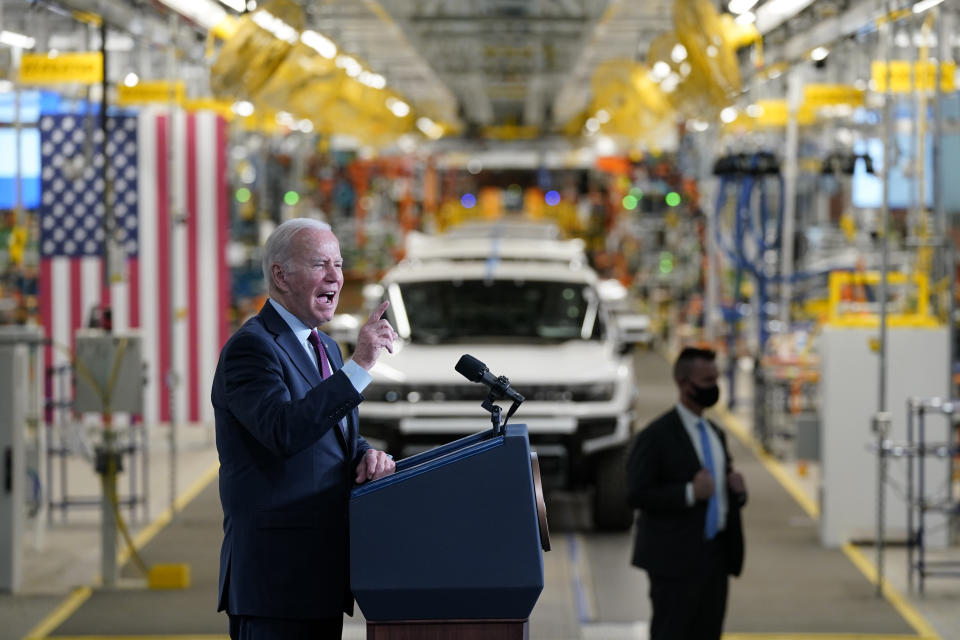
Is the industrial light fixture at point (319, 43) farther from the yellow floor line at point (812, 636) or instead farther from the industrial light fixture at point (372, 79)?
the yellow floor line at point (812, 636)

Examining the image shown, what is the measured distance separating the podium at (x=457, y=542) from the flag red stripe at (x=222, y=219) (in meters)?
10.2

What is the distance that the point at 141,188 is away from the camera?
12.9 metres

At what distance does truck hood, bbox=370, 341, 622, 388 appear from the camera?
9.28 m

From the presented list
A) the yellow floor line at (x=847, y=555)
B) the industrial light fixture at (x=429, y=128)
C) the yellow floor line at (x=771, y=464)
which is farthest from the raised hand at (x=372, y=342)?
the industrial light fixture at (x=429, y=128)

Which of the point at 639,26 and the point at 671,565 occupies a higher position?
the point at 639,26

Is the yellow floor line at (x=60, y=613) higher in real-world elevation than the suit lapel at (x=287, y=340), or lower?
lower

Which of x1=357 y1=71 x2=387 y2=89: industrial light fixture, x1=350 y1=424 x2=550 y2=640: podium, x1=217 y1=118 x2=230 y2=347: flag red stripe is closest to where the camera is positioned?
x1=350 y1=424 x2=550 y2=640: podium

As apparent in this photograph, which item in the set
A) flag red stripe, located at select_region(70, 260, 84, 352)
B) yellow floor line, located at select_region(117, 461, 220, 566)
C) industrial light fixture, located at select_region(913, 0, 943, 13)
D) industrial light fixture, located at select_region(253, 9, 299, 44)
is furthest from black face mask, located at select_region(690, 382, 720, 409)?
flag red stripe, located at select_region(70, 260, 84, 352)

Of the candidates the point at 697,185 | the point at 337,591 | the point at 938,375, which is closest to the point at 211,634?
the point at 337,591

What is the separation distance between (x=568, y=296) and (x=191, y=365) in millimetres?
4150

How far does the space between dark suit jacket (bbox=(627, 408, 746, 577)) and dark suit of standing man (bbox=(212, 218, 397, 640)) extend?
6.93 ft

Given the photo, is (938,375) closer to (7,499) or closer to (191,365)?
(7,499)

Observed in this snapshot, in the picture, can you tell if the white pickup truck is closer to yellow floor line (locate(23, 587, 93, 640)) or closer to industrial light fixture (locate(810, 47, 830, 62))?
yellow floor line (locate(23, 587, 93, 640))

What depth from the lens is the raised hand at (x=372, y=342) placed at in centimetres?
314
